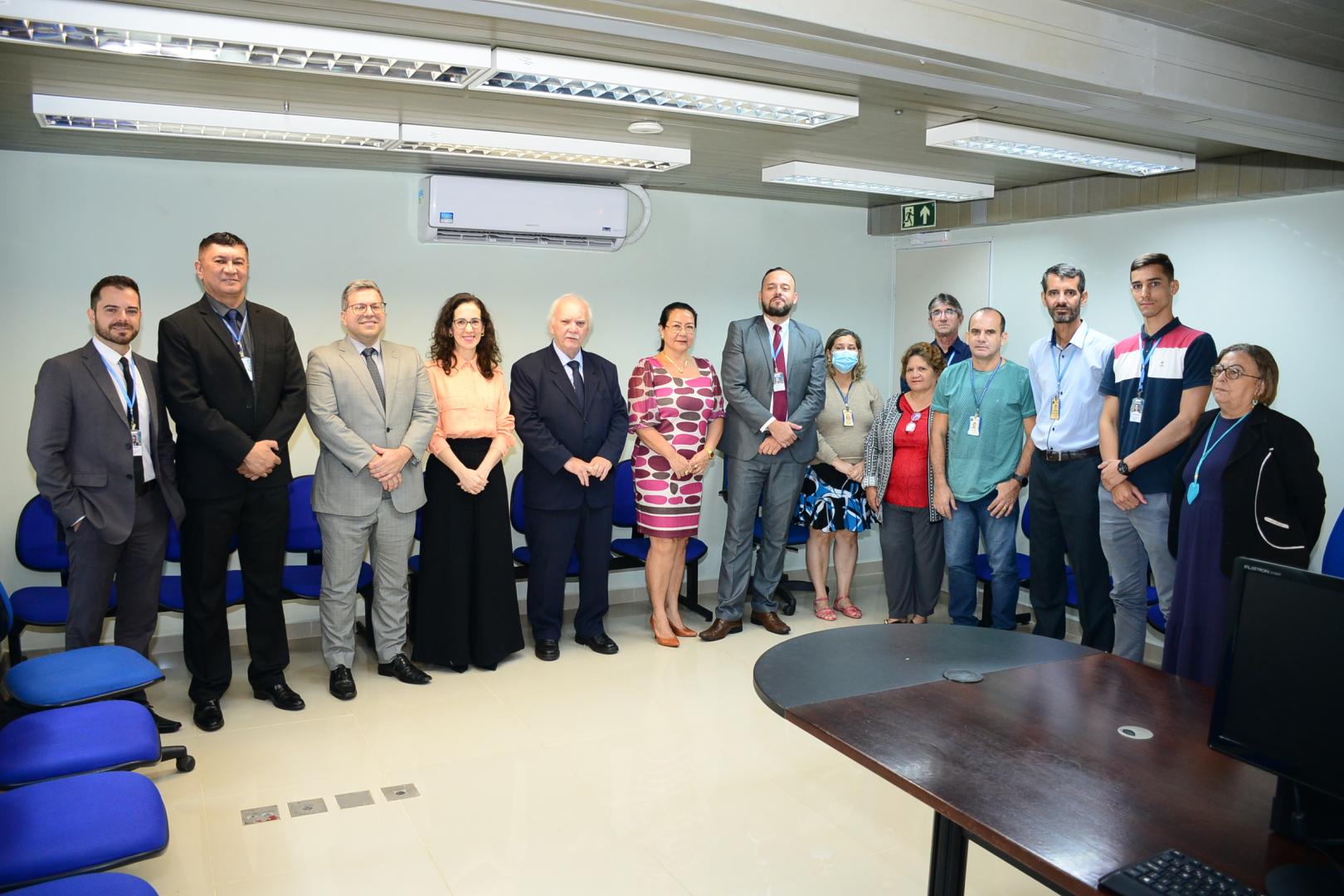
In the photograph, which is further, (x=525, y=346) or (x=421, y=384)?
(x=525, y=346)

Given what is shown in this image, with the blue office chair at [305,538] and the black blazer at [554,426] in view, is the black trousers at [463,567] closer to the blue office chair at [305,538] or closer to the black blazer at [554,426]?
the black blazer at [554,426]

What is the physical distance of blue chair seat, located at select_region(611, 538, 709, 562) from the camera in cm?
566

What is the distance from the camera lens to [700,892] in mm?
2953

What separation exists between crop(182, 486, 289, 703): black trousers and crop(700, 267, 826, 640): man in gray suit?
2275 millimetres

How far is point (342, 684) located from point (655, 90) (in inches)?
114

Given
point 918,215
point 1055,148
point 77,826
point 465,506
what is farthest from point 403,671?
point 918,215

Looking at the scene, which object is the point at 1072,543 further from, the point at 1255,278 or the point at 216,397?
the point at 216,397

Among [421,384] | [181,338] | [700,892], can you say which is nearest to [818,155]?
[421,384]

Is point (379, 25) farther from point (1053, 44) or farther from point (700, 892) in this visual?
point (700, 892)

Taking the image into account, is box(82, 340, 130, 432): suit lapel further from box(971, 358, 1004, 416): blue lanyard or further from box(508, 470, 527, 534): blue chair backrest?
box(971, 358, 1004, 416): blue lanyard

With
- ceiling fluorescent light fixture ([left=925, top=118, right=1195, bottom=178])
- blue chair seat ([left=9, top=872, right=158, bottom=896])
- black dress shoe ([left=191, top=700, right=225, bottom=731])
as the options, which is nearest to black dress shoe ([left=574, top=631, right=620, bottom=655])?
black dress shoe ([left=191, top=700, right=225, bottom=731])

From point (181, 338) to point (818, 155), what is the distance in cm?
323

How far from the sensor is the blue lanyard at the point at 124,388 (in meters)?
3.85

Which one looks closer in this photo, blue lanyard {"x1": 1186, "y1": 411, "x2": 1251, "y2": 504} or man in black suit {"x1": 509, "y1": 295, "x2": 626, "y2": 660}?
blue lanyard {"x1": 1186, "y1": 411, "x2": 1251, "y2": 504}
